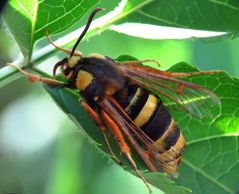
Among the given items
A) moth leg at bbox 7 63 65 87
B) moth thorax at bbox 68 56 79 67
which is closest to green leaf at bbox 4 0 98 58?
moth leg at bbox 7 63 65 87

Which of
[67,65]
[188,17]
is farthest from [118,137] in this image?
[188,17]

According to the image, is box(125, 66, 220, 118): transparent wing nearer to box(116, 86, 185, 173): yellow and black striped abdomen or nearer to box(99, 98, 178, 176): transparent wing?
box(116, 86, 185, 173): yellow and black striped abdomen

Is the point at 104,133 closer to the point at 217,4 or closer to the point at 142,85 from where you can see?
the point at 142,85

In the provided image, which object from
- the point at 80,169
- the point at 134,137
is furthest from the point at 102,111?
the point at 80,169

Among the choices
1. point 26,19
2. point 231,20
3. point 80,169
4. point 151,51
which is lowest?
point 80,169

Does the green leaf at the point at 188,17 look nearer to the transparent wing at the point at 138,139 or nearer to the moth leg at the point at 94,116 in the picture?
the moth leg at the point at 94,116

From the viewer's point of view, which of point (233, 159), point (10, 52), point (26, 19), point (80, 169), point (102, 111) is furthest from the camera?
point (80, 169)
